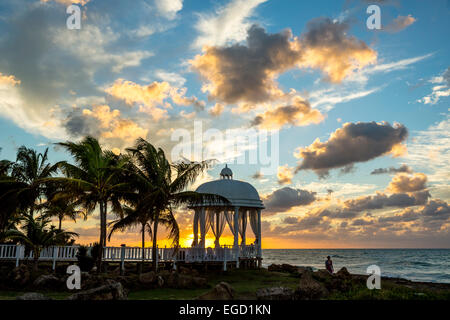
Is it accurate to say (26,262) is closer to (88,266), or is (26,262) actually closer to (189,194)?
(88,266)

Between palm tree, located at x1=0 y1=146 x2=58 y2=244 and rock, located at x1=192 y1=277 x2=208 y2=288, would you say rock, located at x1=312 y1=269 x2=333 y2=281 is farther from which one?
palm tree, located at x1=0 y1=146 x2=58 y2=244

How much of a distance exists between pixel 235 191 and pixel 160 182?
23.1 feet

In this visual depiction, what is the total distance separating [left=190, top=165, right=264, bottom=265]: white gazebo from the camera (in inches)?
1099

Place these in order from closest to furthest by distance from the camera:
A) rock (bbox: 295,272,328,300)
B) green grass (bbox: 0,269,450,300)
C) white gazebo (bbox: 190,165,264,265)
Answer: green grass (bbox: 0,269,450,300)
rock (bbox: 295,272,328,300)
white gazebo (bbox: 190,165,264,265)

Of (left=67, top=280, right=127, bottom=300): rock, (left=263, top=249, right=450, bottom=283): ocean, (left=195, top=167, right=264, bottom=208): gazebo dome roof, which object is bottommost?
(left=263, top=249, right=450, bottom=283): ocean

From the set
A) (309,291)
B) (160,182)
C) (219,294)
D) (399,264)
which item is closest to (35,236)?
(160,182)

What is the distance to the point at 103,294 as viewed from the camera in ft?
41.2

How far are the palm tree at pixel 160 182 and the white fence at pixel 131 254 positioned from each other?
2421mm

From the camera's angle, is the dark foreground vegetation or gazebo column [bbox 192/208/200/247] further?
gazebo column [bbox 192/208/200/247]

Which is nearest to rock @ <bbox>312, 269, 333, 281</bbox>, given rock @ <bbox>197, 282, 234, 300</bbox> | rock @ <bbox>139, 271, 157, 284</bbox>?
rock @ <bbox>139, 271, 157, 284</bbox>

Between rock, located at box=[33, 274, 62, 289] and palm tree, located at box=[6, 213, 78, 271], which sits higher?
palm tree, located at box=[6, 213, 78, 271]

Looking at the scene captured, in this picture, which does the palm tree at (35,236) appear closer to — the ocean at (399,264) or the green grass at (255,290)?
the green grass at (255,290)

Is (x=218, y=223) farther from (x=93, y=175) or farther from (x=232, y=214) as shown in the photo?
(x=93, y=175)

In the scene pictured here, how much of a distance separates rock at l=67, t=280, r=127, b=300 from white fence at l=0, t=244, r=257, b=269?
12.6 m
